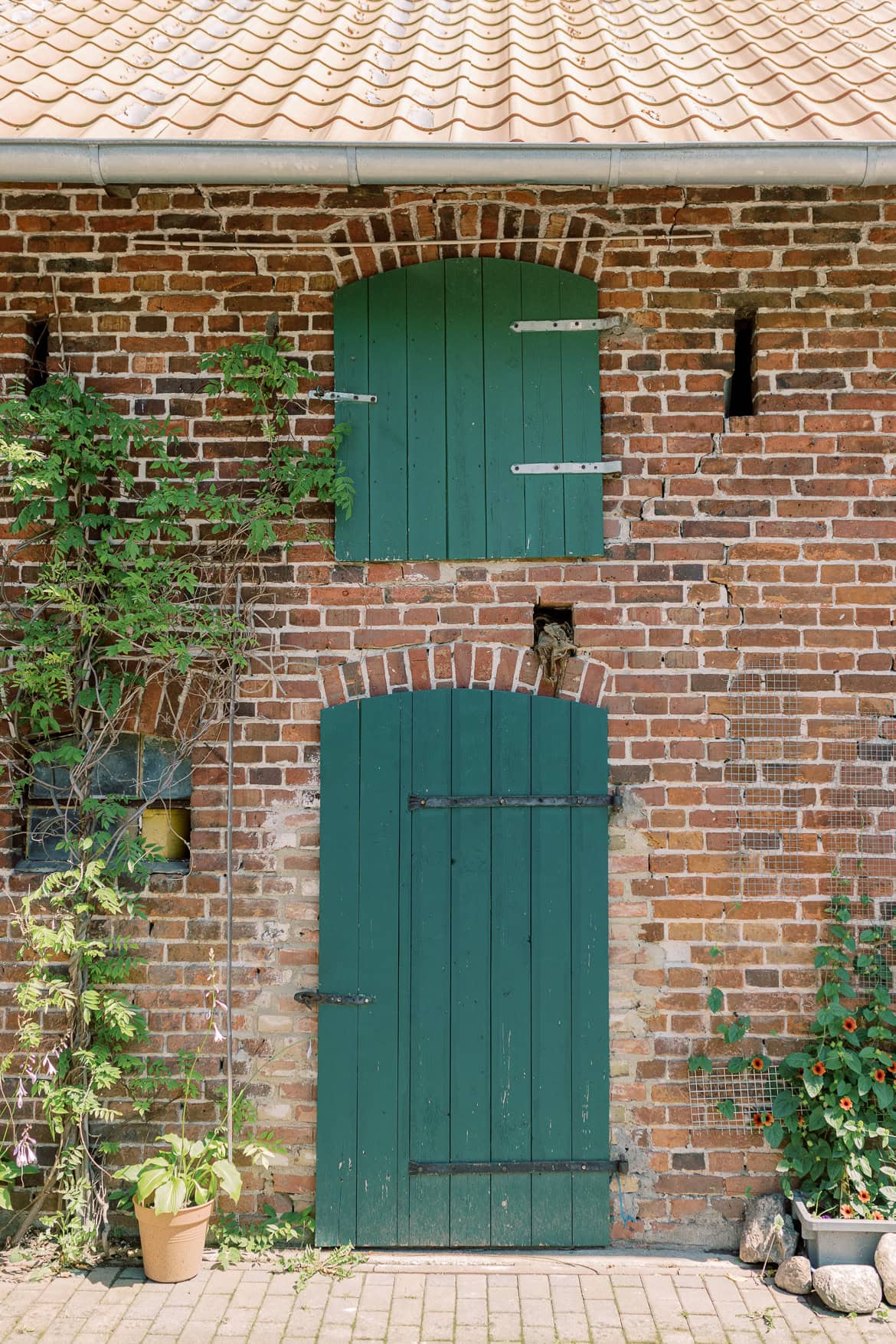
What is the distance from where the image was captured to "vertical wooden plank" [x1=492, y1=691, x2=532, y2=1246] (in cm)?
372

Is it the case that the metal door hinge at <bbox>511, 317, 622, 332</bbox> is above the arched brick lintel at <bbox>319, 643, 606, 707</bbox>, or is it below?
above

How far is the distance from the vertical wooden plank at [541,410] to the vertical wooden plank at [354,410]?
621 millimetres

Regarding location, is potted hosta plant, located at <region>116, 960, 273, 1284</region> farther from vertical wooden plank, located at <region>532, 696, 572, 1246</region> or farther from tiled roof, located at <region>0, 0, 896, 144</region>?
tiled roof, located at <region>0, 0, 896, 144</region>

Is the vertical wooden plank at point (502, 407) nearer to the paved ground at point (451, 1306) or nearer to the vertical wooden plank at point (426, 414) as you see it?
the vertical wooden plank at point (426, 414)

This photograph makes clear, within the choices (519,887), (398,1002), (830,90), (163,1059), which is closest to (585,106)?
(830,90)

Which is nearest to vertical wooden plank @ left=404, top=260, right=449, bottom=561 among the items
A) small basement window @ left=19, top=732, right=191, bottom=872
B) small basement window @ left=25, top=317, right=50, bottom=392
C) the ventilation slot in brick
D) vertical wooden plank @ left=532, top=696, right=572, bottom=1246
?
the ventilation slot in brick

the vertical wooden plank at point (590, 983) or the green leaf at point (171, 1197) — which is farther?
the vertical wooden plank at point (590, 983)

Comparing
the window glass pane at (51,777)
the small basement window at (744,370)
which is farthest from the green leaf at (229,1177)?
the small basement window at (744,370)

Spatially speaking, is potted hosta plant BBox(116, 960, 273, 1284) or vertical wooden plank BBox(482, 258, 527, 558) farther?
vertical wooden plank BBox(482, 258, 527, 558)

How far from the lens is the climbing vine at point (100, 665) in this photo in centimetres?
369

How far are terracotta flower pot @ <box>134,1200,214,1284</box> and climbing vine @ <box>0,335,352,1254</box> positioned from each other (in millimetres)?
268

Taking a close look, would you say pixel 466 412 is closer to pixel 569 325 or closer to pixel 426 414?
pixel 426 414

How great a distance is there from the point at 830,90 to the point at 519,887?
3115 millimetres

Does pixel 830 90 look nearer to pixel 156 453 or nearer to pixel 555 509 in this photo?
pixel 555 509
